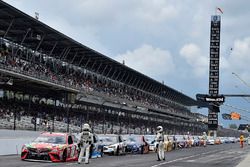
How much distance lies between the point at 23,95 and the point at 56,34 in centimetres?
550

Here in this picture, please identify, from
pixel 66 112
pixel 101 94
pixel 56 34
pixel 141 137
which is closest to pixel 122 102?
pixel 101 94

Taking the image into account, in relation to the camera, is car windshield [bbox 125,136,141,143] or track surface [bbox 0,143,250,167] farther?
car windshield [bbox 125,136,141,143]

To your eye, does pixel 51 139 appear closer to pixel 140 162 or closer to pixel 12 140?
pixel 140 162

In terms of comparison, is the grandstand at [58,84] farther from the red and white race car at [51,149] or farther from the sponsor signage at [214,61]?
the red and white race car at [51,149]

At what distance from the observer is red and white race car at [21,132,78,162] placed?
64.2 ft

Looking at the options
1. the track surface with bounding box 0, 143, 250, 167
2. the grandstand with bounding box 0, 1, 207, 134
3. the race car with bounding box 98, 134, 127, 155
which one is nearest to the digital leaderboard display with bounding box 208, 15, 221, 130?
the grandstand with bounding box 0, 1, 207, 134

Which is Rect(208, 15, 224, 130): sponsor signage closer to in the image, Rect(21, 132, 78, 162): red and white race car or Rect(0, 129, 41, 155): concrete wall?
Rect(0, 129, 41, 155): concrete wall

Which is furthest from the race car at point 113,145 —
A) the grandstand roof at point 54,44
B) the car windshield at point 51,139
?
the grandstand roof at point 54,44

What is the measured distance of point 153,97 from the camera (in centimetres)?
7375

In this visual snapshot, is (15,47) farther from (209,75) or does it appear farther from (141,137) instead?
(209,75)

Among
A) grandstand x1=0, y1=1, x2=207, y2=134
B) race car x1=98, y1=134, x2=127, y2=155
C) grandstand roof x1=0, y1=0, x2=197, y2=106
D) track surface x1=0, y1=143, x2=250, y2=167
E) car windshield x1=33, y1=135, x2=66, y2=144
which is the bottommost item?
track surface x1=0, y1=143, x2=250, y2=167

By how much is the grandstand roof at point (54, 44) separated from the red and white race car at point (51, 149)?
13448 millimetres

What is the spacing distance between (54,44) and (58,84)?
4.18 m

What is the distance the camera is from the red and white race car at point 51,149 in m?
19.6
